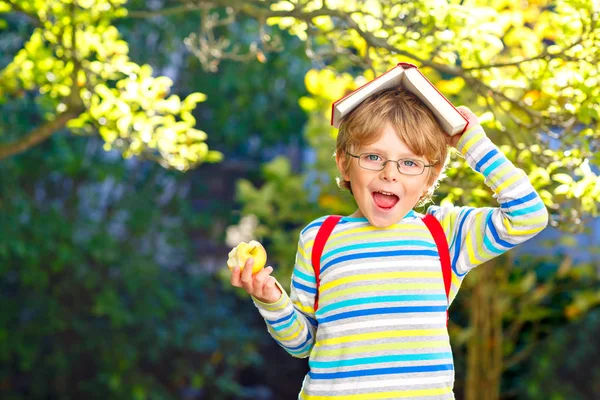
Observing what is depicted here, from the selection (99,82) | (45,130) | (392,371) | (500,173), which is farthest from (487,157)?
(45,130)

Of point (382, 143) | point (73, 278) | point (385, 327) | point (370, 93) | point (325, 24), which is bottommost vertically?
point (385, 327)

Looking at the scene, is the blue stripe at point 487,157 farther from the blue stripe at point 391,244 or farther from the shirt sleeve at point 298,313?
the shirt sleeve at point 298,313

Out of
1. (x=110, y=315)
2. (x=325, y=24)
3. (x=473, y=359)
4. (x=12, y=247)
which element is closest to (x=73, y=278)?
(x=110, y=315)

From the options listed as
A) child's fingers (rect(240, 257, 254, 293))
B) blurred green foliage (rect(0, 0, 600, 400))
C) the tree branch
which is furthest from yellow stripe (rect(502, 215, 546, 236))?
blurred green foliage (rect(0, 0, 600, 400))

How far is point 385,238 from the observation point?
1.88m

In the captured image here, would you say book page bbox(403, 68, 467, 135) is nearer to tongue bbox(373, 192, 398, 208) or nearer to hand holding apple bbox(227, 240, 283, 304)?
tongue bbox(373, 192, 398, 208)

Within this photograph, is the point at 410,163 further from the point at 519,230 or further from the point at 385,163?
the point at 519,230

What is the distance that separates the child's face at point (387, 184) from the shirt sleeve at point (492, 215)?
0.37 ft

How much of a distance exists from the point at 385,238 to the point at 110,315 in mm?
4226

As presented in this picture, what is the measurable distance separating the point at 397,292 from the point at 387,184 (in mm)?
229

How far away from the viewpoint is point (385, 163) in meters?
A: 1.86

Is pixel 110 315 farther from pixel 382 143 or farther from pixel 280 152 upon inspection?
pixel 382 143

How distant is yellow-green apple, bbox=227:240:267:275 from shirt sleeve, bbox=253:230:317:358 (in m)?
0.09

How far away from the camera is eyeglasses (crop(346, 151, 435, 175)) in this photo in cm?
186
